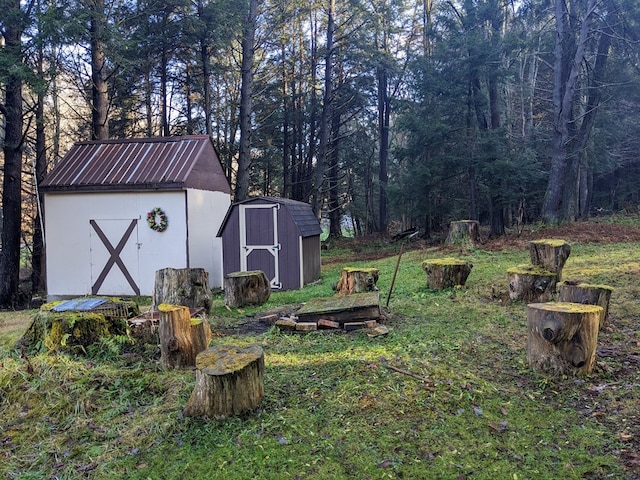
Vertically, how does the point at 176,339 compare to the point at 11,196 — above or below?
below

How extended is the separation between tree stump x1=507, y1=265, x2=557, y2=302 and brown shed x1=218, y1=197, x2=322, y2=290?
16.2 ft

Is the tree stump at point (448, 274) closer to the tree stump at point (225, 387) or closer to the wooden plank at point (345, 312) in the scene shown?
the wooden plank at point (345, 312)

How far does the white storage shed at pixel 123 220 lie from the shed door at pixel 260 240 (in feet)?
4.54

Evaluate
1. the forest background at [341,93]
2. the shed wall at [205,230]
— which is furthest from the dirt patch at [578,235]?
the shed wall at [205,230]

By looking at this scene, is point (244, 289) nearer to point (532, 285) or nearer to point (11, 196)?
point (532, 285)

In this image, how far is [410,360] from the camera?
4.08 meters

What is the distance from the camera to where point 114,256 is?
10.7m

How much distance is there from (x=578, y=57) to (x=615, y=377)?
13127 mm

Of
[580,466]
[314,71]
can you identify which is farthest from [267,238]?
[314,71]

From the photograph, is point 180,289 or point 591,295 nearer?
point 591,295

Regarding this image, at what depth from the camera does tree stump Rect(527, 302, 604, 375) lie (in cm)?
360

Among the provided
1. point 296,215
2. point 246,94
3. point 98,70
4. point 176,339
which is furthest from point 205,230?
point 176,339

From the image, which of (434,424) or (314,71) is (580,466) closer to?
(434,424)

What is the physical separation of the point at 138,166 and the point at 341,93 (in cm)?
1310
